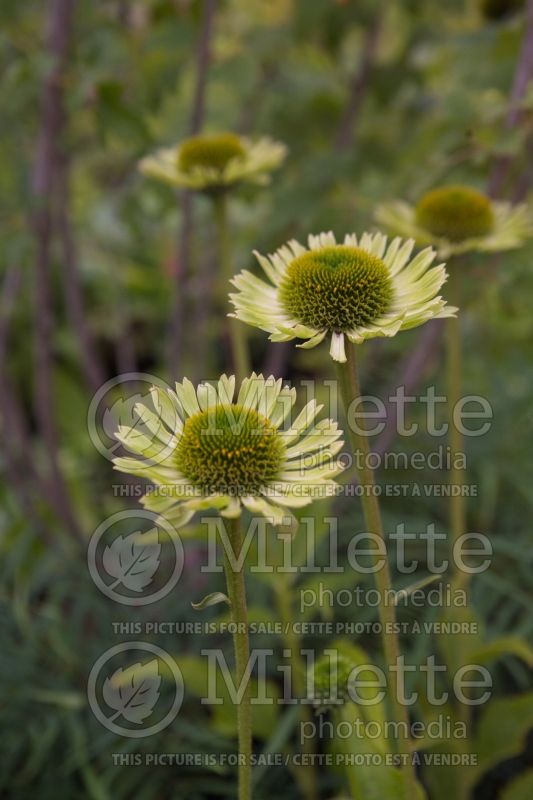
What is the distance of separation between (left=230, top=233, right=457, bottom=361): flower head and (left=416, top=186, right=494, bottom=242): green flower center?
21 centimetres

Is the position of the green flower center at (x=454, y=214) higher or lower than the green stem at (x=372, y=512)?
higher

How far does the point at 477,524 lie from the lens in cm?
126

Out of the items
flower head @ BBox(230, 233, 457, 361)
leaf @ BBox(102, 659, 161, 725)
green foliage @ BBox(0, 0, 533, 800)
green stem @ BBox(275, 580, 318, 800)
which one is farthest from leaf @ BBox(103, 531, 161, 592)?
flower head @ BBox(230, 233, 457, 361)

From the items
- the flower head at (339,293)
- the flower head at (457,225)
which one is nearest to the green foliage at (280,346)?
the flower head at (457,225)

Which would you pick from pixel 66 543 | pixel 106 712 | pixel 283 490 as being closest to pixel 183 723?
pixel 106 712

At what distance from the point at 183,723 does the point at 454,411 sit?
48 cm

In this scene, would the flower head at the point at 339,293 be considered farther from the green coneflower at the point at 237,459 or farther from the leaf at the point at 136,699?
the leaf at the point at 136,699

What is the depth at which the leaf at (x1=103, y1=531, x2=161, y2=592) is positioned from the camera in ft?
3.52

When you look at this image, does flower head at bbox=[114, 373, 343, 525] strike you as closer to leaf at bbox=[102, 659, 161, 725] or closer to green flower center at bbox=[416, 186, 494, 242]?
green flower center at bbox=[416, 186, 494, 242]

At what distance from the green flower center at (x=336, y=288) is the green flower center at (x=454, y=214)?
0.24m

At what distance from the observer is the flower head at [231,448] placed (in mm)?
499

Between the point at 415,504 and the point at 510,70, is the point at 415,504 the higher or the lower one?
the lower one

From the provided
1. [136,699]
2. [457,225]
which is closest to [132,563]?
[136,699]

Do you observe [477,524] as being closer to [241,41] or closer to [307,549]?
[307,549]
